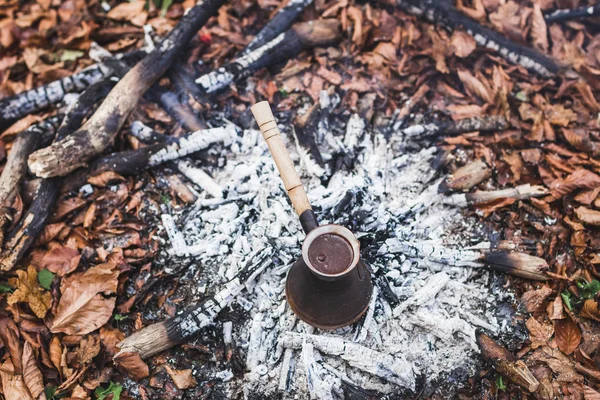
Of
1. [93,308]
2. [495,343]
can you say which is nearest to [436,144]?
[495,343]

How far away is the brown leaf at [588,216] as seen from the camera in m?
3.07

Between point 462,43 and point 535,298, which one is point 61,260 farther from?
point 462,43

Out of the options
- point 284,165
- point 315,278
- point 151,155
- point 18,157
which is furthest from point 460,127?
point 18,157

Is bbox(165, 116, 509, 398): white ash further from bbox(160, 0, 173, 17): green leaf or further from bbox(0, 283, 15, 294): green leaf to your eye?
bbox(160, 0, 173, 17): green leaf

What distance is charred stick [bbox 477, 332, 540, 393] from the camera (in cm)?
256

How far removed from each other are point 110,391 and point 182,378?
43cm

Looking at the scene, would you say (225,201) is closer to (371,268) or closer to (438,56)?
(371,268)

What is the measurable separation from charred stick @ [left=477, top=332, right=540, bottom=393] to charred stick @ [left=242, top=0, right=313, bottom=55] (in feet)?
9.53

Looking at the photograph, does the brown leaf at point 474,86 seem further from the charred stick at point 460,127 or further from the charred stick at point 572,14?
the charred stick at point 572,14

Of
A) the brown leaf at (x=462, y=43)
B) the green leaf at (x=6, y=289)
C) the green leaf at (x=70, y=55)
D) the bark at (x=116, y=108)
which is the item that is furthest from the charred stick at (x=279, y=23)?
the green leaf at (x=6, y=289)

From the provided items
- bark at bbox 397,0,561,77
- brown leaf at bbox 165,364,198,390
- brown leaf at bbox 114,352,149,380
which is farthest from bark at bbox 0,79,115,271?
bark at bbox 397,0,561,77

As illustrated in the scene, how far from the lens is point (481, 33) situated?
393cm

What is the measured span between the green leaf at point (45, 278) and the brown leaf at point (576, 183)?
3.55 meters

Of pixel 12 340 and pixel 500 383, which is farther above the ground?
pixel 12 340
